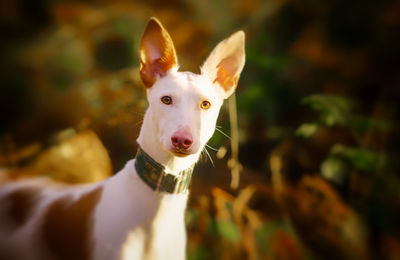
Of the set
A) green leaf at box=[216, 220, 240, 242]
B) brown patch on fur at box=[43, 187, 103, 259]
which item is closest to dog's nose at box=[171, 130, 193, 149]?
brown patch on fur at box=[43, 187, 103, 259]

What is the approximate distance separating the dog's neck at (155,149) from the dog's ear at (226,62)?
18 cm

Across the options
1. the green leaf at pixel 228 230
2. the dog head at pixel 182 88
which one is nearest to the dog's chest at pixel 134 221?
the dog head at pixel 182 88

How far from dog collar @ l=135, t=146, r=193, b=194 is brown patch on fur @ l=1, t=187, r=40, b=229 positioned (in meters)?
0.27

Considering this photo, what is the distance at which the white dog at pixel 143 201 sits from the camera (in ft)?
2.24

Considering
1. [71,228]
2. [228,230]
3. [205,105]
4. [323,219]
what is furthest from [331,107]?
[71,228]

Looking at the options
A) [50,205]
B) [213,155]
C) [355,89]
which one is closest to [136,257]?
[50,205]

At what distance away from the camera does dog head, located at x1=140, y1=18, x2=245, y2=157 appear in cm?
65

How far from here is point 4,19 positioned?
0.94 metres

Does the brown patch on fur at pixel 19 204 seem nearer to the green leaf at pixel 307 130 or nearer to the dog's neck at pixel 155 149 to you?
the dog's neck at pixel 155 149

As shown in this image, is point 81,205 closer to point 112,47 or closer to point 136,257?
point 136,257

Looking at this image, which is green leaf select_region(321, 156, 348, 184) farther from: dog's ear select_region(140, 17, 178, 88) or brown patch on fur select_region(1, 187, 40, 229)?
brown patch on fur select_region(1, 187, 40, 229)

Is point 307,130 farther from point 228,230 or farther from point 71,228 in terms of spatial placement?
point 71,228

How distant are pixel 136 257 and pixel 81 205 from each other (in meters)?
0.17

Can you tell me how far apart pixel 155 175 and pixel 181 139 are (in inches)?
5.3
